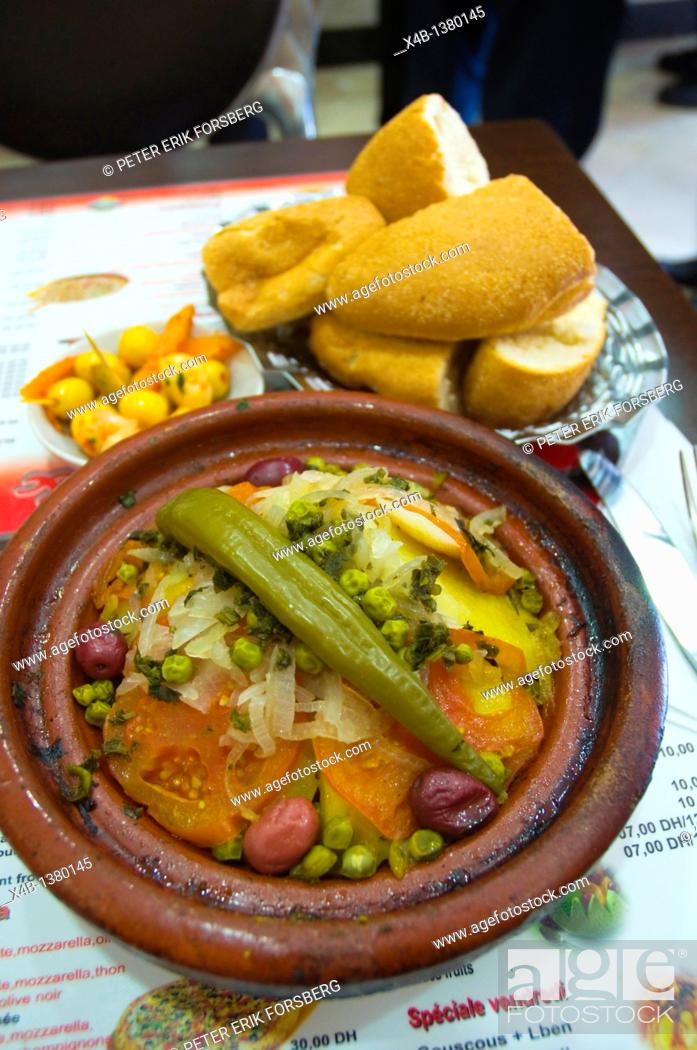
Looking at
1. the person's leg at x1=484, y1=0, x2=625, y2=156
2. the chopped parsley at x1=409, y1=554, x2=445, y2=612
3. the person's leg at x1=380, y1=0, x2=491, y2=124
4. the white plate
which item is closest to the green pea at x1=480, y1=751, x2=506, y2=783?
the chopped parsley at x1=409, y1=554, x2=445, y2=612

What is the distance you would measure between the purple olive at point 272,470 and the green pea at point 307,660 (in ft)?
1.39

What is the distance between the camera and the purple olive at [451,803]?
1.06 m

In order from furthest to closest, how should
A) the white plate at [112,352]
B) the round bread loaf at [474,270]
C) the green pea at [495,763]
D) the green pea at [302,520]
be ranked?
the white plate at [112,352] → the round bread loaf at [474,270] → the green pea at [302,520] → the green pea at [495,763]

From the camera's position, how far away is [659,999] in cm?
111

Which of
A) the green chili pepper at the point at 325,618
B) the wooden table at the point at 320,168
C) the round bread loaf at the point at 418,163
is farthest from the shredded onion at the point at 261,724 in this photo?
the wooden table at the point at 320,168

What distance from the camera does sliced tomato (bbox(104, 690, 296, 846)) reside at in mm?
1088

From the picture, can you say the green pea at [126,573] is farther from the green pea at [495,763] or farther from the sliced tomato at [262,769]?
the green pea at [495,763]

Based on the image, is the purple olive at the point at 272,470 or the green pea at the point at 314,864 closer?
the green pea at the point at 314,864

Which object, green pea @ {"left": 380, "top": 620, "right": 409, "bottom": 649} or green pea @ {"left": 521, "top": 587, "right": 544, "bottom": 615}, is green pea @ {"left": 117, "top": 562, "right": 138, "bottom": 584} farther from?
green pea @ {"left": 521, "top": 587, "right": 544, "bottom": 615}

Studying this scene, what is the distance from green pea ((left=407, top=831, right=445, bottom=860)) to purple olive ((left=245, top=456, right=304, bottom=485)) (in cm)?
72

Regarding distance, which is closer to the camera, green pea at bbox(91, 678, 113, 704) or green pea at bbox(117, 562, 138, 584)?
green pea at bbox(91, 678, 113, 704)

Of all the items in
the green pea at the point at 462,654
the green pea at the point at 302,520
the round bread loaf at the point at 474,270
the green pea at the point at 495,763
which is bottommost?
the green pea at the point at 495,763

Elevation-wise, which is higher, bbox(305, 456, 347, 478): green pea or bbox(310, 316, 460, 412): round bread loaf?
bbox(310, 316, 460, 412): round bread loaf

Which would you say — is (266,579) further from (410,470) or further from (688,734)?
(688,734)
